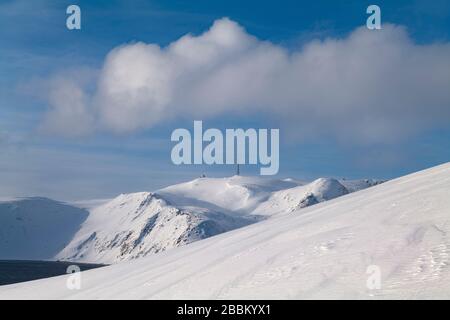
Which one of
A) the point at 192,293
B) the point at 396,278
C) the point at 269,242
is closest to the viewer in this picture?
the point at 396,278

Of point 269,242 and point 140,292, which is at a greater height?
point 269,242

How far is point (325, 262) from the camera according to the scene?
15188mm

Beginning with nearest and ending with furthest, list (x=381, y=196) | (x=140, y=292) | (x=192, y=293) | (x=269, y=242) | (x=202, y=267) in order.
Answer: (x=192, y=293) < (x=140, y=292) < (x=202, y=267) < (x=269, y=242) < (x=381, y=196)

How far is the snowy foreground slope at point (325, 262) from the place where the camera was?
13031 millimetres

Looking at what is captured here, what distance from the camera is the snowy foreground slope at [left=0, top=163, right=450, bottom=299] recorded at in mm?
13031

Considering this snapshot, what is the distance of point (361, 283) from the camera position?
1306 cm
